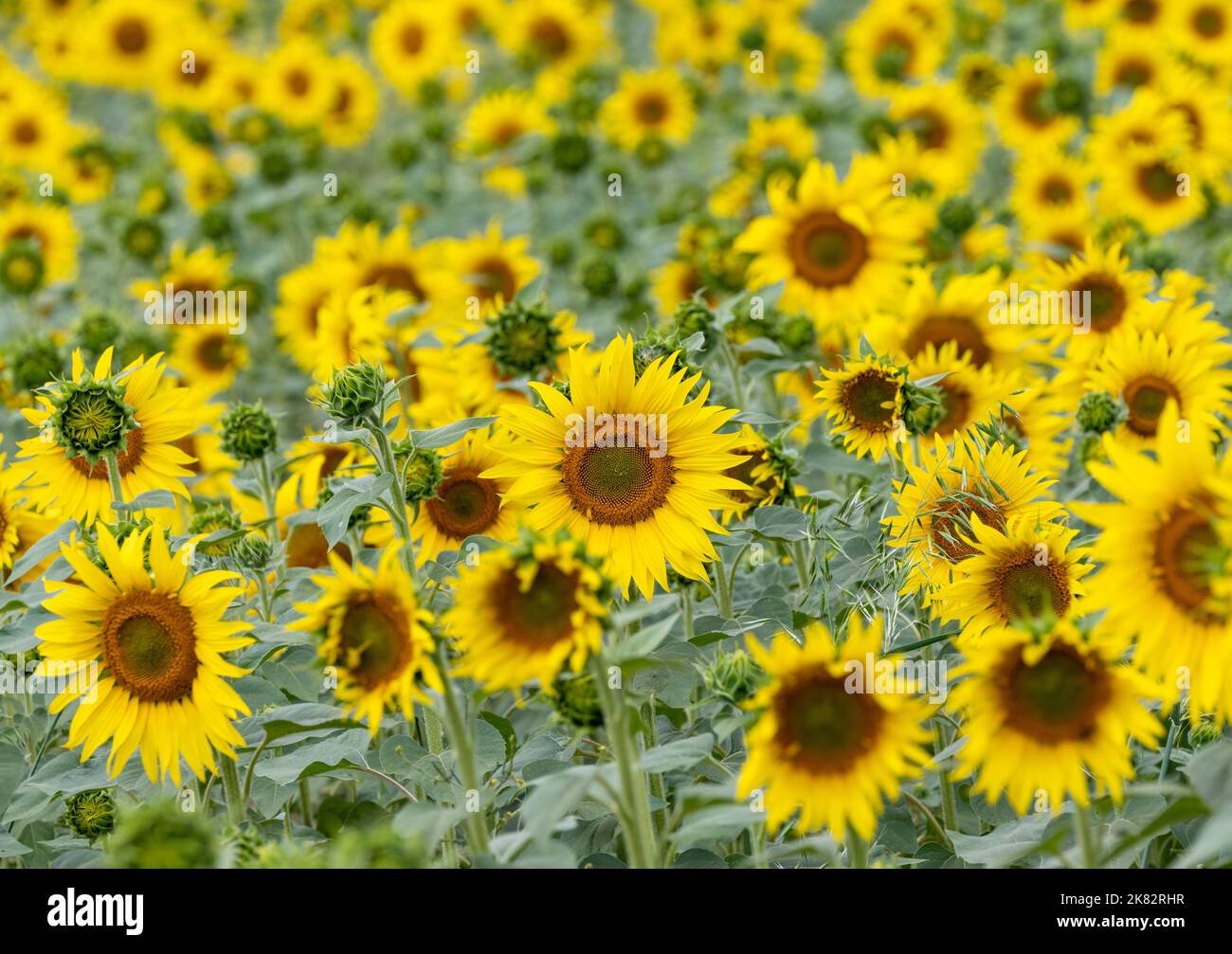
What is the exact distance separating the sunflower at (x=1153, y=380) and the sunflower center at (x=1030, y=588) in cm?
74

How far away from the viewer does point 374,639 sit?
159 centimetres

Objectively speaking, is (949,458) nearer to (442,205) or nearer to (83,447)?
(83,447)

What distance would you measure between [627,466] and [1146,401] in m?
1.16

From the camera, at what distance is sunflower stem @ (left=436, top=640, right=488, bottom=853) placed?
1.58m

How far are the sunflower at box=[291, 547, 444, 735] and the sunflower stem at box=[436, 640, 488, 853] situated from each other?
0.06 ft

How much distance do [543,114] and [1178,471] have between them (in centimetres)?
427

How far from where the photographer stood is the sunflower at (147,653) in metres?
1.90

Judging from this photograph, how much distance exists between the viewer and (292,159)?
17.6 ft

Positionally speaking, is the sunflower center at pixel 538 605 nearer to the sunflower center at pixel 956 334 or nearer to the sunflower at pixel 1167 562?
the sunflower at pixel 1167 562

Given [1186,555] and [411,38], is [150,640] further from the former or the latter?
[411,38]

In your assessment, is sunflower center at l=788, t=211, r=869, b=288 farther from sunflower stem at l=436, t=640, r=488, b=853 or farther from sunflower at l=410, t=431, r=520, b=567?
sunflower stem at l=436, t=640, r=488, b=853

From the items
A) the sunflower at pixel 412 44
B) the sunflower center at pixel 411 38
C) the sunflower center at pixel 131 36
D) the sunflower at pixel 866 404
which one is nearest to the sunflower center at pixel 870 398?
the sunflower at pixel 866 404

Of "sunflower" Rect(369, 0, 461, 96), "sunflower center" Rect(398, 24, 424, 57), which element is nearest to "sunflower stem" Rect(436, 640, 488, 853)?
"sunflower" Rect(369, 0, 461, 96)

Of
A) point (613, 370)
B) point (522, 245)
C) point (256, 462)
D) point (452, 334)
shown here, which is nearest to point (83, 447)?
point (256, 462)
